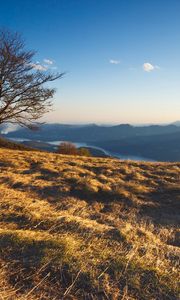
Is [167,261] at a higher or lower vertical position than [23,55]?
lower

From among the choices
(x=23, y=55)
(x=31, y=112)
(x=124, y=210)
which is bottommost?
(x=124, y=210)

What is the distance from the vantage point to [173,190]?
15.2 m

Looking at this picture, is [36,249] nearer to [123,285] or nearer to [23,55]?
[123,285]

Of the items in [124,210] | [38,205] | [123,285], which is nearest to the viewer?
[123,285]

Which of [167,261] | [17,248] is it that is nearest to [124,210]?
[167,261]

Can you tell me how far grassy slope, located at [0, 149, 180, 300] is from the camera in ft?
19.0

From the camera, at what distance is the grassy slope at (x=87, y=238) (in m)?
5.78

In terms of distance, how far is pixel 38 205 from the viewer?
11312 mm

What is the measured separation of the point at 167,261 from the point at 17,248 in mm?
3253

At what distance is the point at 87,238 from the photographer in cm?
783

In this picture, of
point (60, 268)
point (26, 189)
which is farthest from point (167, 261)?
point (26, 189)

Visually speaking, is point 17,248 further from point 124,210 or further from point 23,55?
point 23,55

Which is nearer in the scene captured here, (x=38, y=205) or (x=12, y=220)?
(x=12, y=220)

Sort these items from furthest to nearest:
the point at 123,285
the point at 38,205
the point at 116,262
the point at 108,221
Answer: the point at 38,205
the point at 108,221
the point at 116,262
the point at 123,285
